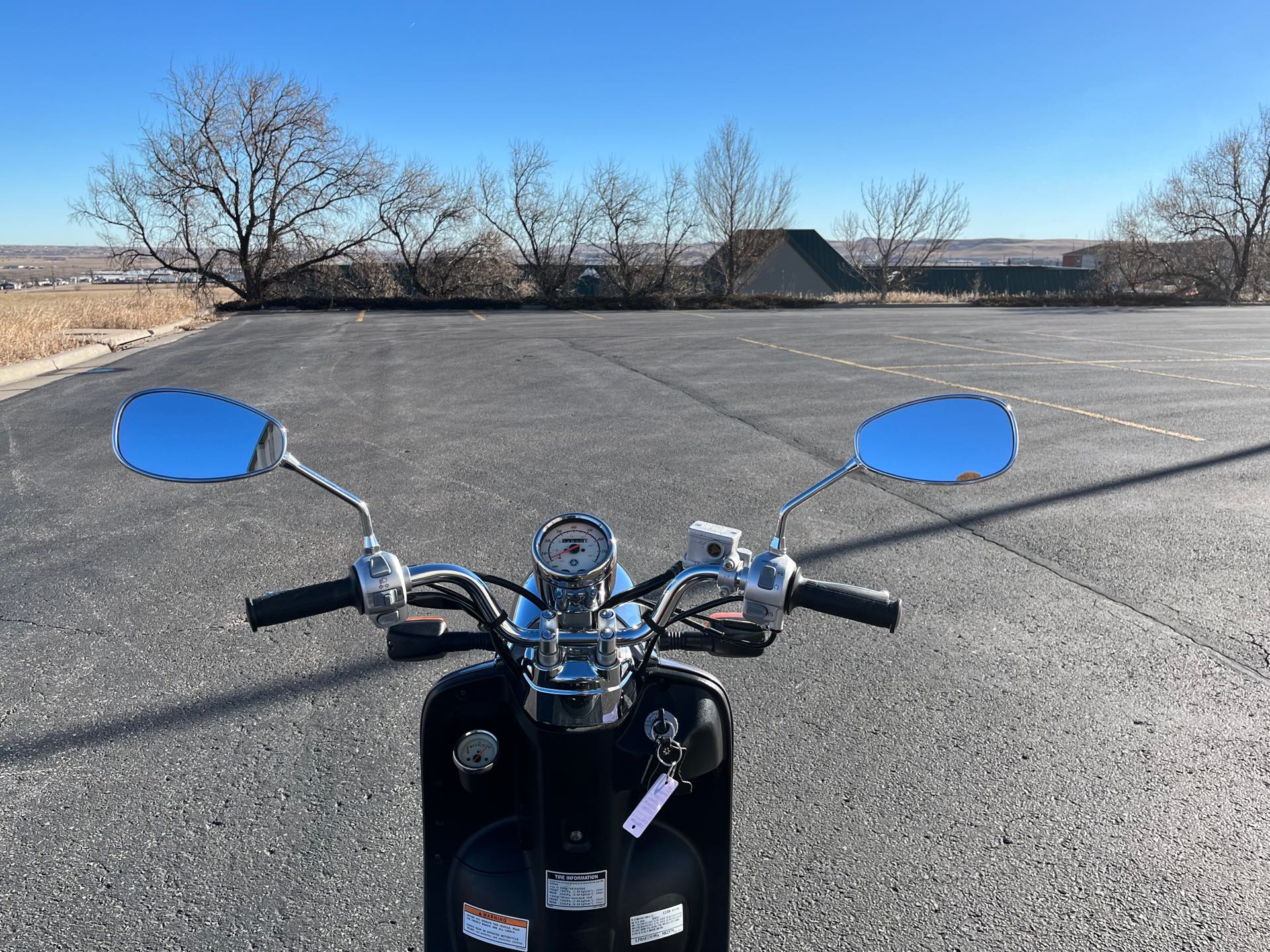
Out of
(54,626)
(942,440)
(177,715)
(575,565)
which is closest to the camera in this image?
(575,565)

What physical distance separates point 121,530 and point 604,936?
199 inches

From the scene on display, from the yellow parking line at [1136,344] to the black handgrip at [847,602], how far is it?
1731cm

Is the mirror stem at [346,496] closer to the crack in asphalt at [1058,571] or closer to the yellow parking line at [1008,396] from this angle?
the crack in asphalt at [1058,571]

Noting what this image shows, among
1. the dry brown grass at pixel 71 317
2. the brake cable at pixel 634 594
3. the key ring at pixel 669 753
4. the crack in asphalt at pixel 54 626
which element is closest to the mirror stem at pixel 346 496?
the brake cable at pixel 634 594

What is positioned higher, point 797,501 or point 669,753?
point 797,501

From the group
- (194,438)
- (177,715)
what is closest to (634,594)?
(194,438)

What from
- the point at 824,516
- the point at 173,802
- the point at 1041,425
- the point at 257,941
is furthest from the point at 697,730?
the point at 1041,425

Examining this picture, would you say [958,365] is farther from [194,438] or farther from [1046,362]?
[194,438]

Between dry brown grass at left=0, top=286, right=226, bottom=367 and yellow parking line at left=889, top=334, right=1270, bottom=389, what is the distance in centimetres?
1563

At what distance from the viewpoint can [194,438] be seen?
159 cm

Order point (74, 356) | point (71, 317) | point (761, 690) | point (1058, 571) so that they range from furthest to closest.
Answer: point (71, 317) → point (74, 356) → point (1058, 571) → point (761, 690)

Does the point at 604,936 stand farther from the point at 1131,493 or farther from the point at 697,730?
the point at 1131,493

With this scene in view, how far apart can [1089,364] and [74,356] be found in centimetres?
1624

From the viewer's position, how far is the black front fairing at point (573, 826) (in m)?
1.41
